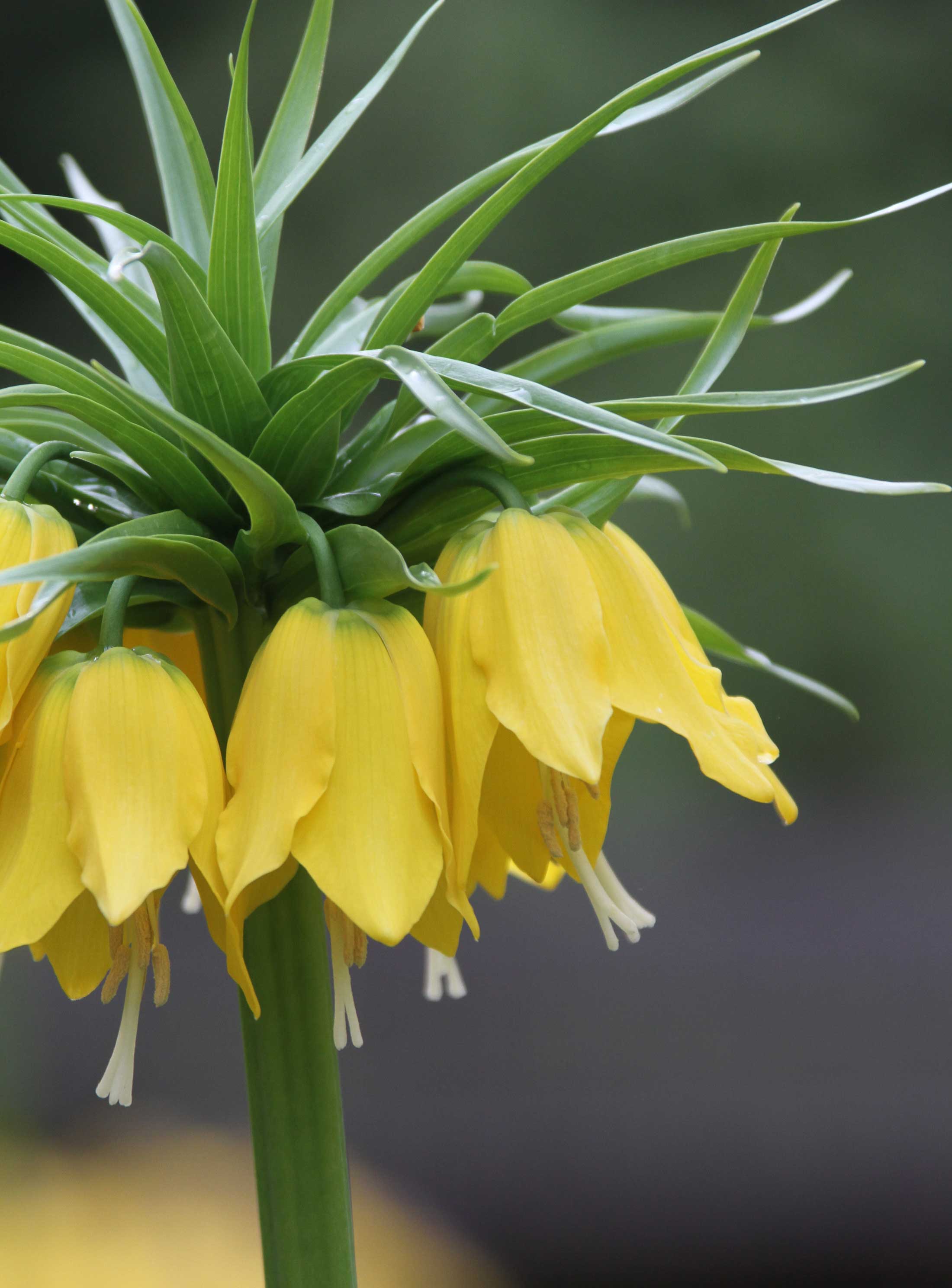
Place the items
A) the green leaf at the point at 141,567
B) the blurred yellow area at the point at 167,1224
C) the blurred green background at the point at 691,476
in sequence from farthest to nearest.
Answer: the blurred green background at the point at 691,476 → the blurred yellow area at the point at 167,1224 → the green leaf at the point at 141,567

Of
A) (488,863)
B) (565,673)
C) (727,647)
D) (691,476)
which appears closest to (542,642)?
(565,673)

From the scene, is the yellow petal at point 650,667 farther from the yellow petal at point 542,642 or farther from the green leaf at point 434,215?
the green leaf at point 434,215

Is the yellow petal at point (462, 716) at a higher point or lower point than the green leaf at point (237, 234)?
lower

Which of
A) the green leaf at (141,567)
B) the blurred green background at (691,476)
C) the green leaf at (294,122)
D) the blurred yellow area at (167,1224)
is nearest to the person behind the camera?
the green leaf at (141,567)

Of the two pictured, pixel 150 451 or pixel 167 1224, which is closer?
pixel 150 451

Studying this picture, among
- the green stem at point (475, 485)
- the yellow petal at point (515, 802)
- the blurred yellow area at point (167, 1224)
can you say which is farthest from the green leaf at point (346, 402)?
the blurred yellow area at point (167, 1224)

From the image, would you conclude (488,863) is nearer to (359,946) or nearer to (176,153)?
(359,946)

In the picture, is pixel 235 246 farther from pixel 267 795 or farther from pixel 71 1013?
pixel 71 1013
